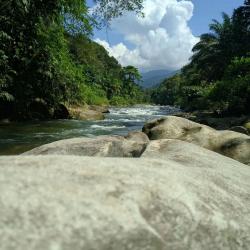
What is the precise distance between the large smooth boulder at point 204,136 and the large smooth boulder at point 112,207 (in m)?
4.21

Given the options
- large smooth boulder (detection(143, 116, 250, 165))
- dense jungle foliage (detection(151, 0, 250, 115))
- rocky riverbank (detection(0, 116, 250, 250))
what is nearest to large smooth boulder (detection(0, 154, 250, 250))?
rocky riverbank (detection(0, 116, 250, 250))

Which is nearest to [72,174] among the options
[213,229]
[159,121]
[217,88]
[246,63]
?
[213,229]

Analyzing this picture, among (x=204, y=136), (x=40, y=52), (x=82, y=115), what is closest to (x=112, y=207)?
(x=204, y=136)

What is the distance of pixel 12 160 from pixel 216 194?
4.62ft

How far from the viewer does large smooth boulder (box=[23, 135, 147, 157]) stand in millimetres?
5340

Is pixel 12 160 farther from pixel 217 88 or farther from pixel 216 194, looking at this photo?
pixel 217 88

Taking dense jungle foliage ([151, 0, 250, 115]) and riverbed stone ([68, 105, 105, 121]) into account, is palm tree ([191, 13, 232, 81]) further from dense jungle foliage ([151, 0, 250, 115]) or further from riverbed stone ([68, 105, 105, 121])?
riverbed stone ([68, 105, 105, 121])

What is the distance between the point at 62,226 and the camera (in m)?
2.00

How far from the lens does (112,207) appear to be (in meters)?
2.21

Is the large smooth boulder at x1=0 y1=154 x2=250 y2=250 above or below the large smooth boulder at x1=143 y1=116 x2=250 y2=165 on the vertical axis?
above

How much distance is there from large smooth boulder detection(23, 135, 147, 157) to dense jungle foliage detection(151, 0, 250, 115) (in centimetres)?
1665

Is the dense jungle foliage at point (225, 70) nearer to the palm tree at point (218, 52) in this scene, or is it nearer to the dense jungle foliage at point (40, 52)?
the palm tree at point (218, 52)

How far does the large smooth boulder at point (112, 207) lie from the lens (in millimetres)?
1975

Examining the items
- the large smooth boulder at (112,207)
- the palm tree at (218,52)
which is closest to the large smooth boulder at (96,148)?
the large smooth boulder at (112,207)
